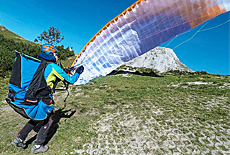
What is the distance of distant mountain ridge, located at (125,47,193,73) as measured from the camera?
77.4ft

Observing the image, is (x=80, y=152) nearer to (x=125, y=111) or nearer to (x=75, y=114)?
(x=75, y=114)

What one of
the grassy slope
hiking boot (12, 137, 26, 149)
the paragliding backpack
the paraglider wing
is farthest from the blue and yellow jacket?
the grassy slope

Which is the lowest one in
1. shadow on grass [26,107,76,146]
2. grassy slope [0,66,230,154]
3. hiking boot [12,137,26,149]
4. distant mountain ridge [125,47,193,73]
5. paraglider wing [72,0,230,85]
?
distant mountain ridge [125,47,193,73]

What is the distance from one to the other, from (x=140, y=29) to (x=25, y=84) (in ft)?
12.4

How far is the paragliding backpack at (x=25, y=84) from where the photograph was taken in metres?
3.20

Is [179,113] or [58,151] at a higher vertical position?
[58,151]

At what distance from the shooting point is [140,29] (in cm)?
473

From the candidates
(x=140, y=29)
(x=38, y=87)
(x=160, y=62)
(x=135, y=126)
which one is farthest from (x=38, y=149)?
(x=160, y=62)

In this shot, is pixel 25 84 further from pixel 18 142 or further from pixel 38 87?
pixel 18 142

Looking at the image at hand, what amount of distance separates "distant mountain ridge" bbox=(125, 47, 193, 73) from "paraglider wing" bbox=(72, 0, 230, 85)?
19.6 meters

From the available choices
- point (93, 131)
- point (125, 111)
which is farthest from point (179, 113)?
point (93, 131)

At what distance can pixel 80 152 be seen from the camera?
3.77m

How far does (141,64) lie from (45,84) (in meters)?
23.9

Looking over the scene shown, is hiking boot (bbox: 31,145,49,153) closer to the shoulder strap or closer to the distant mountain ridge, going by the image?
the shoulder strap
